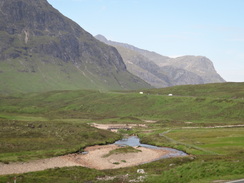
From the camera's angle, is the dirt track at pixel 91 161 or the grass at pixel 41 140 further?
the grass at pixel 41 140

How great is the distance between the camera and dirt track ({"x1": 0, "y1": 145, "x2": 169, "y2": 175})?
63422 millimetres

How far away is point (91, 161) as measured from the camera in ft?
246

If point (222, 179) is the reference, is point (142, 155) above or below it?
below

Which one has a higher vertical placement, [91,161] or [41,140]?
[41,140]

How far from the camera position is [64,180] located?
5209 centimetres

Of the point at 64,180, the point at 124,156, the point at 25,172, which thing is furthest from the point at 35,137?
the point at 64,180

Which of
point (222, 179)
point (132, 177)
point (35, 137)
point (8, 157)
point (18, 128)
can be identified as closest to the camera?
point (222, 179)

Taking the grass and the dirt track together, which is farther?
the grass

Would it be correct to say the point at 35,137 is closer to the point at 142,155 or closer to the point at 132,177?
the point at 142,155

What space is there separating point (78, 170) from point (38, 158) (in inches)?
625

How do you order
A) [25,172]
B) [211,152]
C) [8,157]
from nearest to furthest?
1. [25,172]
2. [8,157]
3. [211,152]

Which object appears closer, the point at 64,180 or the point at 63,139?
the point at 64,180

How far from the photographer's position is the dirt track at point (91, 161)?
208 feet

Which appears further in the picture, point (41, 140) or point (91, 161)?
point (41, 140)
